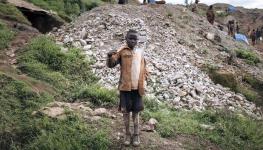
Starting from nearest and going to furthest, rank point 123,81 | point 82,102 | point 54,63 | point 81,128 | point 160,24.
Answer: point 123,81 < point 81,128 < point 82,102 < point 54,63 < point 160,24

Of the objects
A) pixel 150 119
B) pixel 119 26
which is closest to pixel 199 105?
pixel 150 119

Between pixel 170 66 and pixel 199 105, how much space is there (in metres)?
1.73

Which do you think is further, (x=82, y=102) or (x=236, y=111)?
(x=236, y=111)

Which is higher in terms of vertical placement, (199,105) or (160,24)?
(160,24)

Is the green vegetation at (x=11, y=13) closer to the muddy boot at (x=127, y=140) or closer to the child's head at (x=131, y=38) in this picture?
the child's head at (x=131, y=38)

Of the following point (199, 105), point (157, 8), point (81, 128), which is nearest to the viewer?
point (81, 128)

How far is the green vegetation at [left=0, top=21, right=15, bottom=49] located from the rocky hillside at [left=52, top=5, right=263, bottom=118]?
1.14 metres

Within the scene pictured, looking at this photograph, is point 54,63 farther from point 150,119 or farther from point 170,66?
point 150,119

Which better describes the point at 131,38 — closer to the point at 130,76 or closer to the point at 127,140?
the point at 130,76

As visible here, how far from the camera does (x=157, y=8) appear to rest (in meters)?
15.0

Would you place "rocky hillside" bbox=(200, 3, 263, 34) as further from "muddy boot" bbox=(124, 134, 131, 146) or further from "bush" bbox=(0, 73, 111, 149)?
"muddy boot" bbox=(124, 134, 131, 146)

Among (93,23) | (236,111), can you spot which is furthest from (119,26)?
(236,111)

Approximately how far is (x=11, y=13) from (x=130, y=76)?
845cm

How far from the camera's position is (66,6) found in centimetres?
1822
